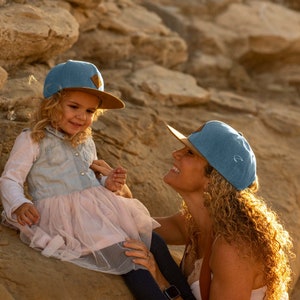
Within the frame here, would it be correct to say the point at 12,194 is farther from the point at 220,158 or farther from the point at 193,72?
the point at 193,72

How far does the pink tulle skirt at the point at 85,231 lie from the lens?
3.21 meters

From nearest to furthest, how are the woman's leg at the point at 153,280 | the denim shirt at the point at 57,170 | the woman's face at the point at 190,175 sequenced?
1. the woman's leg at the point at 153,280
2. the woman's face at the point at 190,175
3. the denim shirt at the point at 57,170

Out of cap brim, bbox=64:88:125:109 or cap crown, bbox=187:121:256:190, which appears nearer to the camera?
cap crown, bbox=187:121:256:190

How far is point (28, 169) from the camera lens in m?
3.33

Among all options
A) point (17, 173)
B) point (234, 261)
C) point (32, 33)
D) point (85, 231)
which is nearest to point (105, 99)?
point (17, 173)

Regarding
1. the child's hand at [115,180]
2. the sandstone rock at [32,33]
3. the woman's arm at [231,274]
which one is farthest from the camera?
the sandstone rock at [32,33]

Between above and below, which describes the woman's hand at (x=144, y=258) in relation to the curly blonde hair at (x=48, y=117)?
below

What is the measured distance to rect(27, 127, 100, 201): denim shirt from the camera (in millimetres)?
3385

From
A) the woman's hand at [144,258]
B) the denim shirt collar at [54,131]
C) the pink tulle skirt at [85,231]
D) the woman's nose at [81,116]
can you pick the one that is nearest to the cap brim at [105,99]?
the woman's nose at [81,116]

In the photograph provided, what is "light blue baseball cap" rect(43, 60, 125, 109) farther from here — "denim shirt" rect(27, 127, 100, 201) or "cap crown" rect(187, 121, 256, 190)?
"cap crown" rect(187, 121, 256, 190)

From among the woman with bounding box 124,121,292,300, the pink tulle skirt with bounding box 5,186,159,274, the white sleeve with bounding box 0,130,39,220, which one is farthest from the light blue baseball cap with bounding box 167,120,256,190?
the white sleeve with bounding box 0,130,39,220

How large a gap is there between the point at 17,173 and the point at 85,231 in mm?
446

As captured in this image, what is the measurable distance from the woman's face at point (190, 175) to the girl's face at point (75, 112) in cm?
57

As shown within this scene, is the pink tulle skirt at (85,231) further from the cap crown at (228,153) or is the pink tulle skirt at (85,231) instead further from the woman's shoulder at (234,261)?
the cap crown at (228,153)
